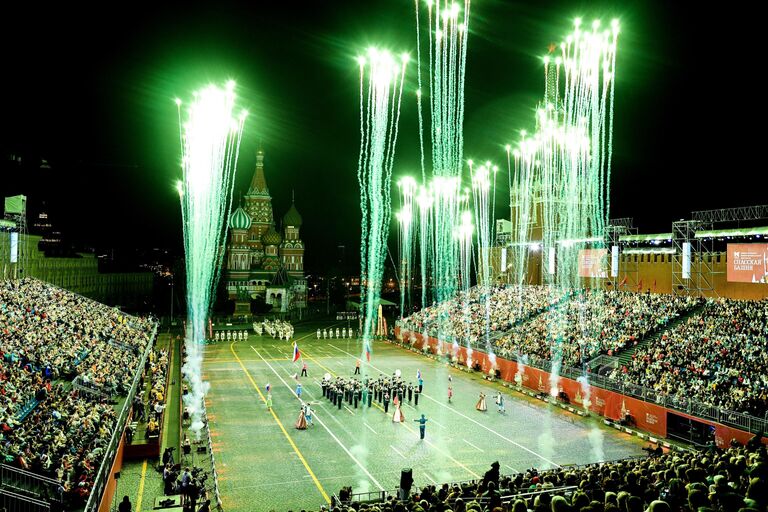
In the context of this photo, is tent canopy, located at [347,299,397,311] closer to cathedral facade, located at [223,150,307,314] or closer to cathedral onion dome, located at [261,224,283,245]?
cathedral facade, located at [223,150,307,314]

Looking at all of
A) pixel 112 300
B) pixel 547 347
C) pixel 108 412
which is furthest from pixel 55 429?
pixel 112 300

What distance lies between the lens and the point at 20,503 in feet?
38.3

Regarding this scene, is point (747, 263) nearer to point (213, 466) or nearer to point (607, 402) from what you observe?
point (607, 402)

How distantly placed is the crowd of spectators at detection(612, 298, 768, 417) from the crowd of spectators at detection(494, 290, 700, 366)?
1666 mm

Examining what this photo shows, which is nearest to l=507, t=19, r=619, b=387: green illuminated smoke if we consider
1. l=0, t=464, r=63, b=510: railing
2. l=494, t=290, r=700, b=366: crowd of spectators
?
l=494, t=290, r=700, b=366: crowd of spectators

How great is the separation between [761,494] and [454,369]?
99.8ft

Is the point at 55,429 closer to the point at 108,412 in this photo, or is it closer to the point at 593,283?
the point at 108,412

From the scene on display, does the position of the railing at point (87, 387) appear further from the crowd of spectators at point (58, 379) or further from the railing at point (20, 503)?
the railing at point (20, 503)

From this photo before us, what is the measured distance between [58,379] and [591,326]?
86.6 ft

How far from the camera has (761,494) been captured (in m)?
6.41

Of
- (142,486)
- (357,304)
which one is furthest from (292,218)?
(142,486)

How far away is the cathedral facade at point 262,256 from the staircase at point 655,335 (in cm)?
5504

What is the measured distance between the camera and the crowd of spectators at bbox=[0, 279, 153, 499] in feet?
45.2

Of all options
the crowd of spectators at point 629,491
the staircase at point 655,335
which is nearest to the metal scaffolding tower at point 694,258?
the staircase at point 655,335
